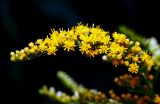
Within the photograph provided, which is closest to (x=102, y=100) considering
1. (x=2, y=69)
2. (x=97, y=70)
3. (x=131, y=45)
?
(x=131, y=45)

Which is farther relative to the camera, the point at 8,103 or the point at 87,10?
the point at 8,103

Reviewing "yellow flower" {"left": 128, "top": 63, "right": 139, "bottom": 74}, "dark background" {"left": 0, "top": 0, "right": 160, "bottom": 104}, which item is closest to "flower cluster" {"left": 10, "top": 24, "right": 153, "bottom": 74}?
"yellow flower" {"left": 128, "top": 63, "right": 139, "bottom": 74}

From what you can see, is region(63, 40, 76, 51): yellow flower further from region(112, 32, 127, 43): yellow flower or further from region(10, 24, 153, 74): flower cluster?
region(112, 32, 127, 43): yellow flower

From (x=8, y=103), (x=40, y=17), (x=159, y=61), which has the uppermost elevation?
(x=40, y=17)

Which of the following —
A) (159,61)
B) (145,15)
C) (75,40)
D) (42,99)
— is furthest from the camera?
(42,99)

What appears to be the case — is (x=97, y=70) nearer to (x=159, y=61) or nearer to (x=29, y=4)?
(x=29, y=4)

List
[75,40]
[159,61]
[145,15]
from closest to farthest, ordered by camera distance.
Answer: [75,40] < [159,61] < [145,15]

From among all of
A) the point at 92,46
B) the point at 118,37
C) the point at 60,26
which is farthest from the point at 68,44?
the point at 60,26

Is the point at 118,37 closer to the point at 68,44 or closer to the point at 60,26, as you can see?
the point at 68,44
